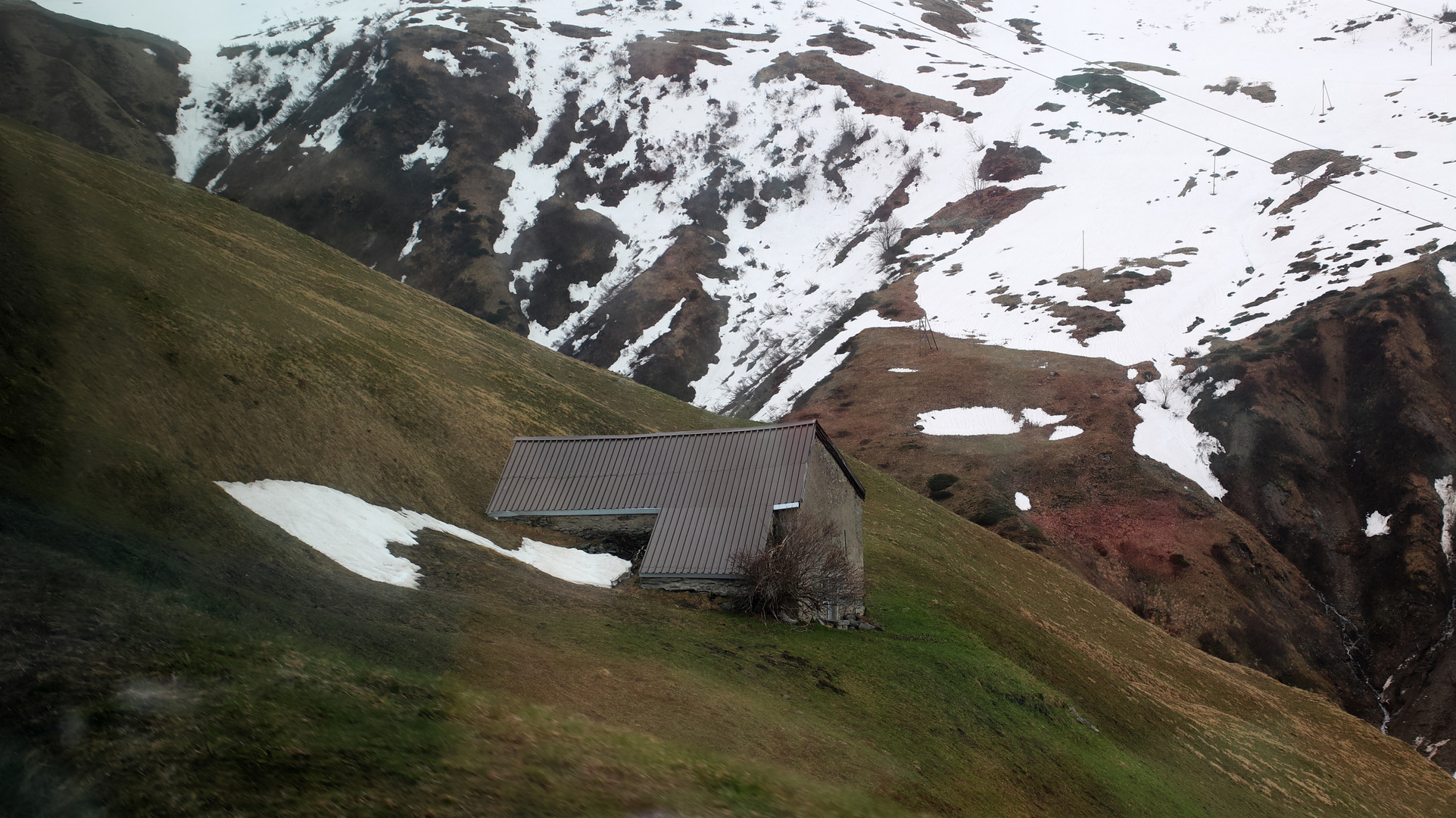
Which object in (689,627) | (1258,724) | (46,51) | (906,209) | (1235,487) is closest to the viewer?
(689,627)

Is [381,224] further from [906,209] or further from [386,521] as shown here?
[386,521]

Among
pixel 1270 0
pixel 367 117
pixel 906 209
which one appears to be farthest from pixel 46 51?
pixel 1270 0

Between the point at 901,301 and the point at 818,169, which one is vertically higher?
the point at 818,169

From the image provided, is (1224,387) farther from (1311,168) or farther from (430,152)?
(430,152)

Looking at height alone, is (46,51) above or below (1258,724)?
above

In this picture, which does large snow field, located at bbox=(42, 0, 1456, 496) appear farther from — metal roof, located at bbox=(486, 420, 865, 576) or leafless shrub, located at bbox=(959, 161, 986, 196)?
metal roof, located at bbox=(486, 420, 865, 576)

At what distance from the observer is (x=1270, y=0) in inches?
6447

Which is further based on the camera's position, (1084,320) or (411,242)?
(411,242)

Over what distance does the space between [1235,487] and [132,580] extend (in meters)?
66.2

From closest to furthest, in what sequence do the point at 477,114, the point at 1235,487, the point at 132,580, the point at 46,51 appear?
the point at 132,580 < the point at 1235,487 < the point at 46,51 < the point at 477,114

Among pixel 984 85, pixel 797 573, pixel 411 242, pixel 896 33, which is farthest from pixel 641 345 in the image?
pixel 896 33

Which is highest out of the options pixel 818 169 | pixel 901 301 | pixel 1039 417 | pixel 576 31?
pixel 576 31

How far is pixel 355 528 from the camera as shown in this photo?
20.8m

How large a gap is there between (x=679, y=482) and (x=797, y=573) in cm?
556
